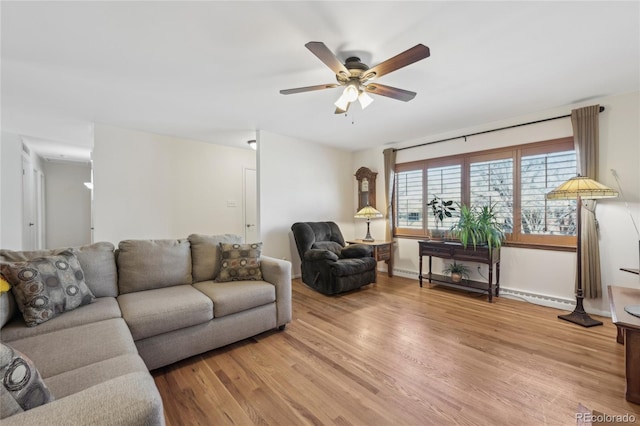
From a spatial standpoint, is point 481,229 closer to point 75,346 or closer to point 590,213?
point 590,213

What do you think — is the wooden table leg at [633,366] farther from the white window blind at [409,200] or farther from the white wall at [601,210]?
the white window blind at [409,200]

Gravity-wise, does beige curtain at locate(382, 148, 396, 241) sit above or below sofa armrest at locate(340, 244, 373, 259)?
above

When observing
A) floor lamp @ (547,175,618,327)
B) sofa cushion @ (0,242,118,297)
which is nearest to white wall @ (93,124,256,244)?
sofa cushion @ (0,242,118,297)

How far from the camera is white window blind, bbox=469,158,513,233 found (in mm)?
3588

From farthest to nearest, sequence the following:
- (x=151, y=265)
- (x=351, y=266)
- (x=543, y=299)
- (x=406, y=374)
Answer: (x=351, y=266) → (x=543, y=299) → (x=151, y=265) → (x=406, y=374)

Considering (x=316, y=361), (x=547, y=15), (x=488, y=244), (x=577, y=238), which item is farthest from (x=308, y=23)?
(x=577, y=238)

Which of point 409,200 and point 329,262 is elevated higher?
point 409,200

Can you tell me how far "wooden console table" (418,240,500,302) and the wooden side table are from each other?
2.06 ft

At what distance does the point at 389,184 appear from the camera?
4805 mm

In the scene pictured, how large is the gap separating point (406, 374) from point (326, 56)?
7.59ft

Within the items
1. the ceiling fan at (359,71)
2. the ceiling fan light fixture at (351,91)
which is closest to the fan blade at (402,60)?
the ceiling fan at (359,71)

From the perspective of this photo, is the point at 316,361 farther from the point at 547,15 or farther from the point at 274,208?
the point at 547,15

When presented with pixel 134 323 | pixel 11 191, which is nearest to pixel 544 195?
pixel 134 323

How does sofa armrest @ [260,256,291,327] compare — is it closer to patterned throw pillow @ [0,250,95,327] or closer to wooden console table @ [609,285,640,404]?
patterned throw pillow @ [0,250,95,327]
